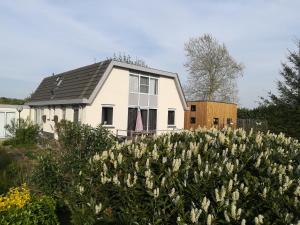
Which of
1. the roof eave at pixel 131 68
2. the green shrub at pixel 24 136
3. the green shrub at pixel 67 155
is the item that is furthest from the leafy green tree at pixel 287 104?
the green shrub at pixel 24 136

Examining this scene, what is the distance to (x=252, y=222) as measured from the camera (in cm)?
379

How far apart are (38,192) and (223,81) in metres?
44.5

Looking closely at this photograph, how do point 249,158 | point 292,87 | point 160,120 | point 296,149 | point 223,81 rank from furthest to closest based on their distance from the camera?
point 223,81, point 160,120, point 292,87, point 296,149, point 249,158

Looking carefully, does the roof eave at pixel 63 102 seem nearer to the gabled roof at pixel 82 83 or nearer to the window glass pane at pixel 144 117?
the gabled roof at pixel 82 83

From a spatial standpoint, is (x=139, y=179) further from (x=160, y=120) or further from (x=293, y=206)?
(x=160, y=120)

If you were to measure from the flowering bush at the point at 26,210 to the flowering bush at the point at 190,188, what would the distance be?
2.20 metres

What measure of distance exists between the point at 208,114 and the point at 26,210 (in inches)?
1249

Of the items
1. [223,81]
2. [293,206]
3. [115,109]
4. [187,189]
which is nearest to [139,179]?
[187,189]

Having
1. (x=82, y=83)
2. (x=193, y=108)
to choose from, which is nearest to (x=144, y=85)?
(x=82, y=83)

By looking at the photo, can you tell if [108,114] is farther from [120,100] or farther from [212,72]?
[212,72]

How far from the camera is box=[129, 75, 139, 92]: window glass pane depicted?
26109 mm

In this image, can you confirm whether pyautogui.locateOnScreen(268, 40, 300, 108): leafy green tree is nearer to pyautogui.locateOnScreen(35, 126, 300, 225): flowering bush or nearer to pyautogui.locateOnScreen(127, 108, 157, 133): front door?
pyautogui.locateOnScreen(127, 108, 157, 133): front door

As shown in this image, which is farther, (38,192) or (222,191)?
(38,192)

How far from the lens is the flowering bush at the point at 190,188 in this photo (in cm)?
379
